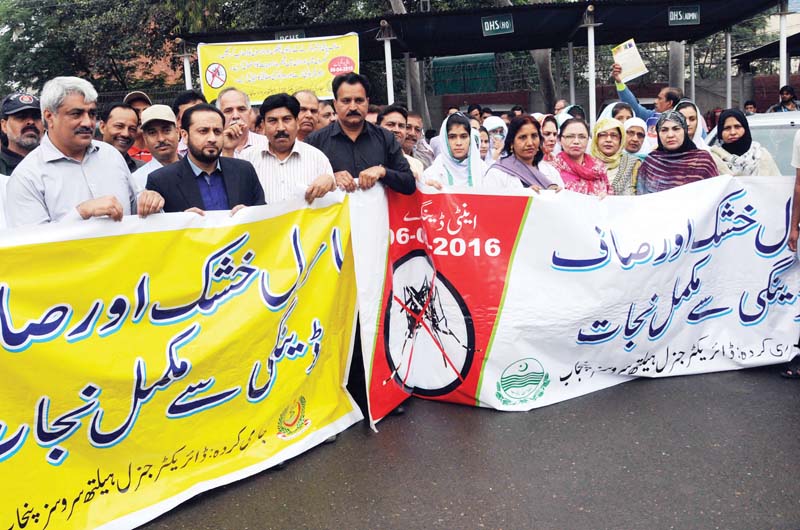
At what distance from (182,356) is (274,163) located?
4.61 ft

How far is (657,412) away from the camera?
415 centimetres

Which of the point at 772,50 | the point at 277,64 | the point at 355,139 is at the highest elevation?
the point at 772,50

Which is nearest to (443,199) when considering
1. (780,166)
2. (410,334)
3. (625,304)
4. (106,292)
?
(410,334)

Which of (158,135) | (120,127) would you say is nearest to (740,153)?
(158,135)

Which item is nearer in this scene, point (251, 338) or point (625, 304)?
point (251, 338)

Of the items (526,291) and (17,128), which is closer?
(526,291)

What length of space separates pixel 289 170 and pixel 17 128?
1.69m

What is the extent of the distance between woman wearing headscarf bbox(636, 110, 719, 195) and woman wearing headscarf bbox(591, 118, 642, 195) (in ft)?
0.94

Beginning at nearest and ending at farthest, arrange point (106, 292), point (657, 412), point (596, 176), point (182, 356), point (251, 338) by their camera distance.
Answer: point (106, 292), point (182, 356), point (251, 338), point (657, 412), point (596, 176)

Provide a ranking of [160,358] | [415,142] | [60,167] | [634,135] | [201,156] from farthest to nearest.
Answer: [415,142] → [634,135] → [201,156] → [60,167] → [160,358]

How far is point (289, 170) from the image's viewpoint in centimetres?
425

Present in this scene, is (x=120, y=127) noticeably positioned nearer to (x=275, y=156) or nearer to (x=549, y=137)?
(x=275, y=156)

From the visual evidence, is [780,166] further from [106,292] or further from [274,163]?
[106,292]

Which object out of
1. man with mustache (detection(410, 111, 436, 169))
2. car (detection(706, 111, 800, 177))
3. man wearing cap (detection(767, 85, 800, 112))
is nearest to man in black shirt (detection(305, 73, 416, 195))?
man with mustache (detection(410, 111, 436, 169))
